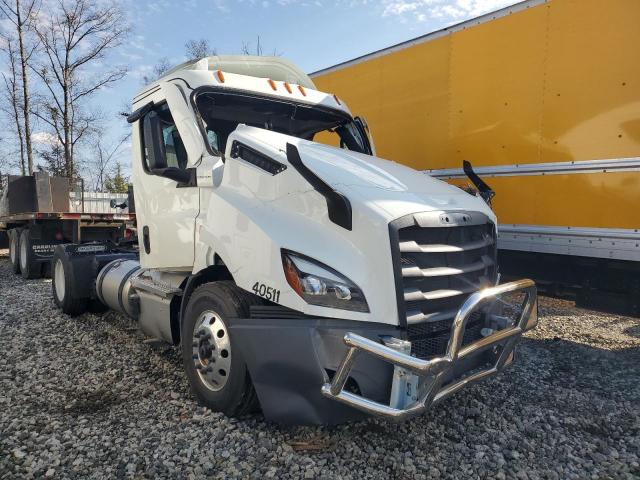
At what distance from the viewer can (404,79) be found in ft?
19.1

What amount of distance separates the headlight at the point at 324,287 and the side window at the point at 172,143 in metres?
1.74

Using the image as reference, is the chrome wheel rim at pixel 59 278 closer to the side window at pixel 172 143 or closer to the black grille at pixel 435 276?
the side window at pixel 172 143

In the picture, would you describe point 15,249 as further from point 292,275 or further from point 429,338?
point 429,338

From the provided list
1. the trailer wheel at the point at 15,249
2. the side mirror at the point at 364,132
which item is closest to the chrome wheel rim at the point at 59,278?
the side mirror at the point at 364,132

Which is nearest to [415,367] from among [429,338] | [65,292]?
[429,338]

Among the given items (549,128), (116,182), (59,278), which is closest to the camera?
(549,128)

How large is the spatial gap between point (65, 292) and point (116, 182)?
1327 inches

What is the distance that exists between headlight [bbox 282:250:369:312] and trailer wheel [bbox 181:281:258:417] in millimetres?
515

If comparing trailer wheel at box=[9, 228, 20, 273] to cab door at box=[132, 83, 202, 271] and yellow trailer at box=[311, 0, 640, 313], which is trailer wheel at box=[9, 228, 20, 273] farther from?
yellow trailer at box=[311, 0, 640, 313]

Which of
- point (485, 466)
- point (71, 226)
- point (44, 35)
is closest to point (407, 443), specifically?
point (485, 466)

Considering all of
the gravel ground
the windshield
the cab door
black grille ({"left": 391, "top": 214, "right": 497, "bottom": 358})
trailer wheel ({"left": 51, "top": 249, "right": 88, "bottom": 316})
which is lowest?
the gravel ground

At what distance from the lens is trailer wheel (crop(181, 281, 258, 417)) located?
9.81 feet

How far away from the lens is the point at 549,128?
451cm

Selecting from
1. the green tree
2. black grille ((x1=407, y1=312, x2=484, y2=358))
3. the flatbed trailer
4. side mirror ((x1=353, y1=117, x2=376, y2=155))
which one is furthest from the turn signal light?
the green tree
